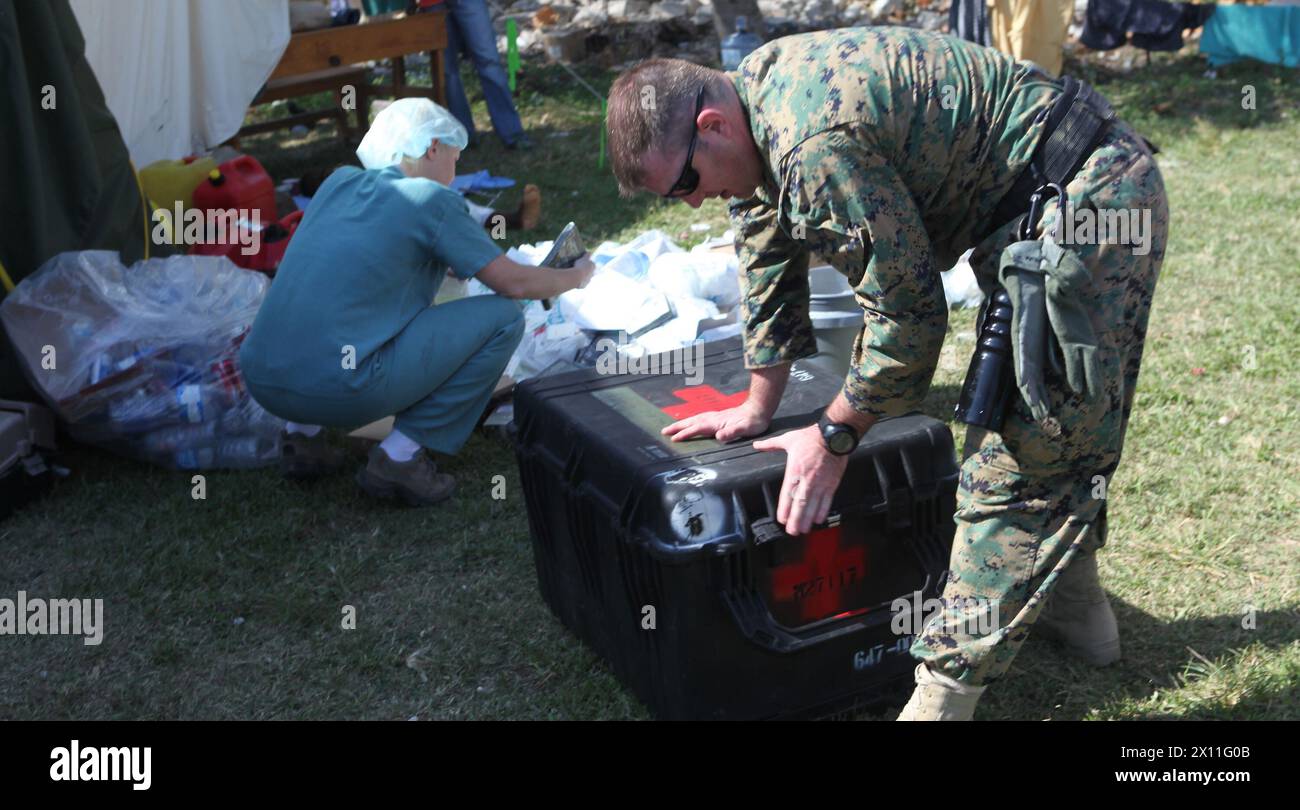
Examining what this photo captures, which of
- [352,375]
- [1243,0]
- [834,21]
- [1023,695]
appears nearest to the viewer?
[1023,695]

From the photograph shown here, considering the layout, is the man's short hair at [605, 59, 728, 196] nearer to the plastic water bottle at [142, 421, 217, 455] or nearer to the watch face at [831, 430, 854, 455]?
the watch face at [831, 430, 854, 455]

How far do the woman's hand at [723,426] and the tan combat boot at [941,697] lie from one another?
63cm

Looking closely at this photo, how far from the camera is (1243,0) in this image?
9.48 metres

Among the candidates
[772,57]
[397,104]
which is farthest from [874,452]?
[397,104]

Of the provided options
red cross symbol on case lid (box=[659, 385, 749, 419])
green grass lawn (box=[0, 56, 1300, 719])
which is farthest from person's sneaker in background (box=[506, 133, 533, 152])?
red cross symbol on case lid (box=[659, 385, 749, 419])

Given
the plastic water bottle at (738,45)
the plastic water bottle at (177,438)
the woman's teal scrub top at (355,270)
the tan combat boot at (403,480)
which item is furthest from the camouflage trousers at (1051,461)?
the plastic water bottle at (738,45)

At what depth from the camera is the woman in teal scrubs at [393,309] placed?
361cm

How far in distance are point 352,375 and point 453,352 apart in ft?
1.08

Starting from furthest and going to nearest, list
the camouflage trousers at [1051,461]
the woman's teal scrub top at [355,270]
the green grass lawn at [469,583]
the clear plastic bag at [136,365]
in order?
1. the clear plastic bag at [136,365]
2. the woman's teal scrub top at [355,270]
3. the green grass lawn at [469,583]
4. the camouflage trousers at [1051,461]

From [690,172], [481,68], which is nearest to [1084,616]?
[690,172]

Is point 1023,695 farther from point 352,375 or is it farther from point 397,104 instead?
point 397,104

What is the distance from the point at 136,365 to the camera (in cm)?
410

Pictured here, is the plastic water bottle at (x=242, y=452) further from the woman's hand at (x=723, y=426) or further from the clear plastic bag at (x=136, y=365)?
the woman's hand at (x=723, y=426)

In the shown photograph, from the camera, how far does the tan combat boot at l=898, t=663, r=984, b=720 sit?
2.43 meters
